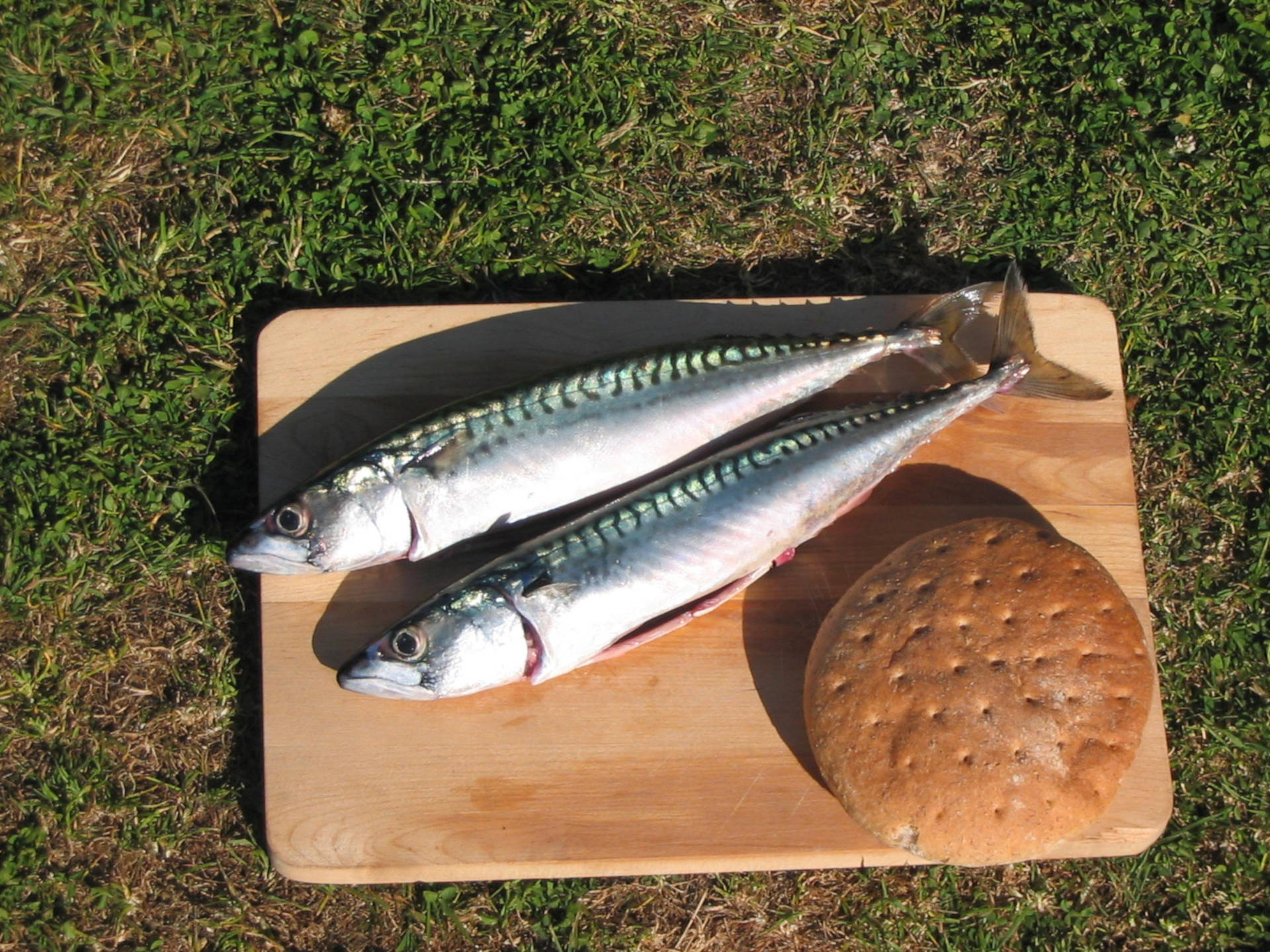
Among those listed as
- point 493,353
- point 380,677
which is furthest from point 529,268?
point 380,677

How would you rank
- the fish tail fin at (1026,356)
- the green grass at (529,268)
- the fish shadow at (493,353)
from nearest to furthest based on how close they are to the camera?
the fish tail fin at (1026,356) → the fish shadow at (493,353) → the green grass at (529,268)

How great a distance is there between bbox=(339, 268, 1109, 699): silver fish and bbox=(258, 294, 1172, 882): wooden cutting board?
22 cm

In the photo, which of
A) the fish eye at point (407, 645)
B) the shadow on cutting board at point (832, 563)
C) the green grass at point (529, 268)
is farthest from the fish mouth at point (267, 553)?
the shadow on cutting board at point (832, 563)

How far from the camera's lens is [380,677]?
9.70 feet

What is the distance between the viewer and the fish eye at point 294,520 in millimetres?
3100

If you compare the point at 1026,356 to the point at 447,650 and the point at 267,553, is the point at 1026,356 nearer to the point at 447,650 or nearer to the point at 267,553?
the point at 447,650

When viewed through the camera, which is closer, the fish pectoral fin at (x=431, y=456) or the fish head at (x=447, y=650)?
the fish head at (x=447, y=650)

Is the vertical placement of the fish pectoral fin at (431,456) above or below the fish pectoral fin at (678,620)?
above

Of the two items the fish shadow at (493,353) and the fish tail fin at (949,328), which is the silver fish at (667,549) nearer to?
the fish tail fin at (949,328)

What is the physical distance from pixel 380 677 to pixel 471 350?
120cm

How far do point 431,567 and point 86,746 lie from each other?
59.2 inches

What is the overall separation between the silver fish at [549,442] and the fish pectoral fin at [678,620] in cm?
47

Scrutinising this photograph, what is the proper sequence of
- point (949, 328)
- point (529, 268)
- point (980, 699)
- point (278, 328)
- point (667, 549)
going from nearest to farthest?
point (980, 699) < point (667, 549) < point (949, 328) < point (278, 328) < point (529, 268)

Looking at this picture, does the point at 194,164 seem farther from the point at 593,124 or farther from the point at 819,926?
the point at 819,926
